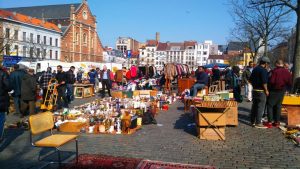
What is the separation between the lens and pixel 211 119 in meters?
8.28

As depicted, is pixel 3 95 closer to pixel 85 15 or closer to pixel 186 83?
pixel 186 83

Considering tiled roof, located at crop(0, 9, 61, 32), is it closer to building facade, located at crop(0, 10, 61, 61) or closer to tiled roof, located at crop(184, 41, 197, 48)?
building facade, located at crop(0, 10, 61, 61)

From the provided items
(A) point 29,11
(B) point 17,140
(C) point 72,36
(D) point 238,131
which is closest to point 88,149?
(B) point 17,140

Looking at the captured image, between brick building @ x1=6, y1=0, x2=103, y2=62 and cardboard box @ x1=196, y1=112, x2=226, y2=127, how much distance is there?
2644 inches

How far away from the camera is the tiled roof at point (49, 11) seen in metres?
A: 80.2

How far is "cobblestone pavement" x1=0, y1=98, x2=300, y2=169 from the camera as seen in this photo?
6.32 meters

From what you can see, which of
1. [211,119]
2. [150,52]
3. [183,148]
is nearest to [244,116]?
[211,119]

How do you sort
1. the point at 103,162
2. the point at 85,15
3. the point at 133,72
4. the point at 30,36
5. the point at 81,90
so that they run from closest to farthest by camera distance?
the point at 103,162, the point at 81,90, the point at 133,72, the point at 30,36, the point at 85,15

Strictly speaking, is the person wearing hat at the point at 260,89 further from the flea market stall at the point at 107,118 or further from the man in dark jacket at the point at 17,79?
the man in dark jacket at the point at 17,79

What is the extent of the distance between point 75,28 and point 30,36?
15306 mm

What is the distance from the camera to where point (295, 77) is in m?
12.4

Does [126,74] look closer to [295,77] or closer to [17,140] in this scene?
[295,77]

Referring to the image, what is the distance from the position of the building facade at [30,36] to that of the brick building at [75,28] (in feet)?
9.02

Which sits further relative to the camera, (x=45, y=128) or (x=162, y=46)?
(x=162, y=46)
